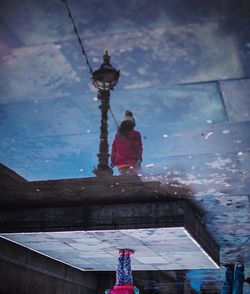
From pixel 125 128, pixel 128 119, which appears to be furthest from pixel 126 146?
pixel 128 119

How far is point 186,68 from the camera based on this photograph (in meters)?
4.42

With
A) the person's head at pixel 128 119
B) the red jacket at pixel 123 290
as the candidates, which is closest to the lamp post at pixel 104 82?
the person's head at pixel 128 119

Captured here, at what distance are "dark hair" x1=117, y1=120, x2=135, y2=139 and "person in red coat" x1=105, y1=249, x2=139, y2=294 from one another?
3.79m

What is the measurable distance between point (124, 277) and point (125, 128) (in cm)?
402

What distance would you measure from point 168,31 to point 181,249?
18.6 feet

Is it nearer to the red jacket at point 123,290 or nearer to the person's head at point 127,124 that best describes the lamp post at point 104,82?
the person's head at point 127,124

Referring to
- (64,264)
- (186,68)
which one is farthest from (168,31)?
(64,264)

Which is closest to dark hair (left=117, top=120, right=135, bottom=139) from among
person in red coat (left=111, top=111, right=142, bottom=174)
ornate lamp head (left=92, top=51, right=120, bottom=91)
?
person in red coat (left=111, top=111, right=142, bottom=174)

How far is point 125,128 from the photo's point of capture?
536 centimetres

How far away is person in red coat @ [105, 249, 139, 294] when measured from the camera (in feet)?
26.1

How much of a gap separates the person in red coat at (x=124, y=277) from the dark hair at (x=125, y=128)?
3.79 metres

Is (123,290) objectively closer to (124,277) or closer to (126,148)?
(124,277)

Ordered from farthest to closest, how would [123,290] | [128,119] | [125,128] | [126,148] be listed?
[123,290], [126,148], [125,128], [128,119]

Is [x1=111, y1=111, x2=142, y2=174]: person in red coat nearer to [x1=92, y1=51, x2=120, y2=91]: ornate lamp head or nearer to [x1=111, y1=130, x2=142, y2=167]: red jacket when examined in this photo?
[x1=111, y1=130, x2=142, y2=167]: red jacket
